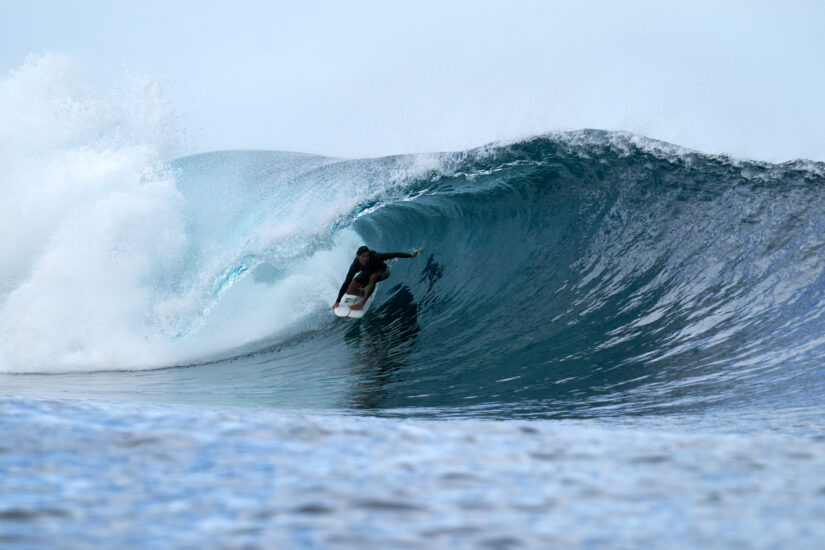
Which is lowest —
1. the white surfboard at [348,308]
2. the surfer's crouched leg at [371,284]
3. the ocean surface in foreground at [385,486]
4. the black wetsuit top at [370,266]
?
the ocean surface in foreground at [385,486]

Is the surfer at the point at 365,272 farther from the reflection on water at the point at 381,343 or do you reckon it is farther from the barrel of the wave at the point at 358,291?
the reflection on water at the point at 381,343

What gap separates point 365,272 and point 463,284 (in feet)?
3.76

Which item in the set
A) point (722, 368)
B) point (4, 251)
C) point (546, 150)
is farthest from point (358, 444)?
point (4, 251)

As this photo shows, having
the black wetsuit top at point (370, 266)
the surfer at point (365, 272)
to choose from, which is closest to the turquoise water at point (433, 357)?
the surfer at point (365, 272)

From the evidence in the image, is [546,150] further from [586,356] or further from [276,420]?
[276,420]

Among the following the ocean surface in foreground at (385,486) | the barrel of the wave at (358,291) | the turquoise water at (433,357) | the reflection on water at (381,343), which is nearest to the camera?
the ocean surface in foreground at (385,486)

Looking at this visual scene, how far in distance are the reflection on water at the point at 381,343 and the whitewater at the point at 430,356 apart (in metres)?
0.04

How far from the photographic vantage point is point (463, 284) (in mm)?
7949

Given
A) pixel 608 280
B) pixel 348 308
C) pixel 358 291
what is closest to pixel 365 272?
pixel 358 291

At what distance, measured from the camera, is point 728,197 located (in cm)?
804

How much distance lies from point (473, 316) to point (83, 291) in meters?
4.64

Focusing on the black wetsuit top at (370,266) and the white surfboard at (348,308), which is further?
the white surfboard at (348,308)

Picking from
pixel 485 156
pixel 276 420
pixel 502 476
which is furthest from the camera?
pixel 485 156

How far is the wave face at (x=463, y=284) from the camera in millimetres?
4941
